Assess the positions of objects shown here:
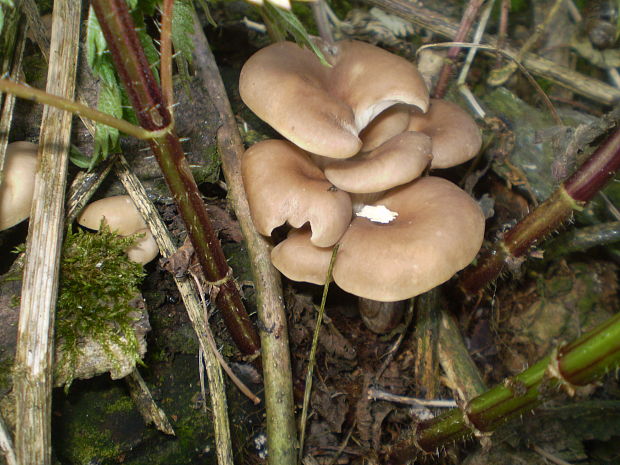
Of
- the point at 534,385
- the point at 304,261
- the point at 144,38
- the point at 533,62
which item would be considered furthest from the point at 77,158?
the point at 533,62

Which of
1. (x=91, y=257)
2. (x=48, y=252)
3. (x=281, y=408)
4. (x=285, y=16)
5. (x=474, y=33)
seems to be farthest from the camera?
(x=474, y=33)

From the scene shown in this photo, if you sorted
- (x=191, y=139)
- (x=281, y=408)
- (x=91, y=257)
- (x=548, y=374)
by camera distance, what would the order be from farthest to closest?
(x=191, y=139) < (x=281, y=408) < (x=91, y=257) < (x=548, y=374)

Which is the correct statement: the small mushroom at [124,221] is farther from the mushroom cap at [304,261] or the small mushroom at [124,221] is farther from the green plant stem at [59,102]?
the green plant stem at [59,102]

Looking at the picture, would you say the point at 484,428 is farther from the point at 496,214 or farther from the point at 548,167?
the point at 548,167

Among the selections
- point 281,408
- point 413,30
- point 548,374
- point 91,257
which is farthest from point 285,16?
point 413,30

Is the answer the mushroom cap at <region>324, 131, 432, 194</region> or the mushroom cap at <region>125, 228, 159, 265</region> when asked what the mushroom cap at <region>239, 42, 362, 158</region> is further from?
the mushroom cap at <region>125, 228, 159, 265</region>

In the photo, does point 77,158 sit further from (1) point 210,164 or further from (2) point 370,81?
(2) point 370,81

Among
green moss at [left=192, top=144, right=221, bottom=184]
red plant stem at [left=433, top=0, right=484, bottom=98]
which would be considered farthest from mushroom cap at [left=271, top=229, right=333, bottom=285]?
red plant stem at [left=433, top=0, right=484, bottom=98]
